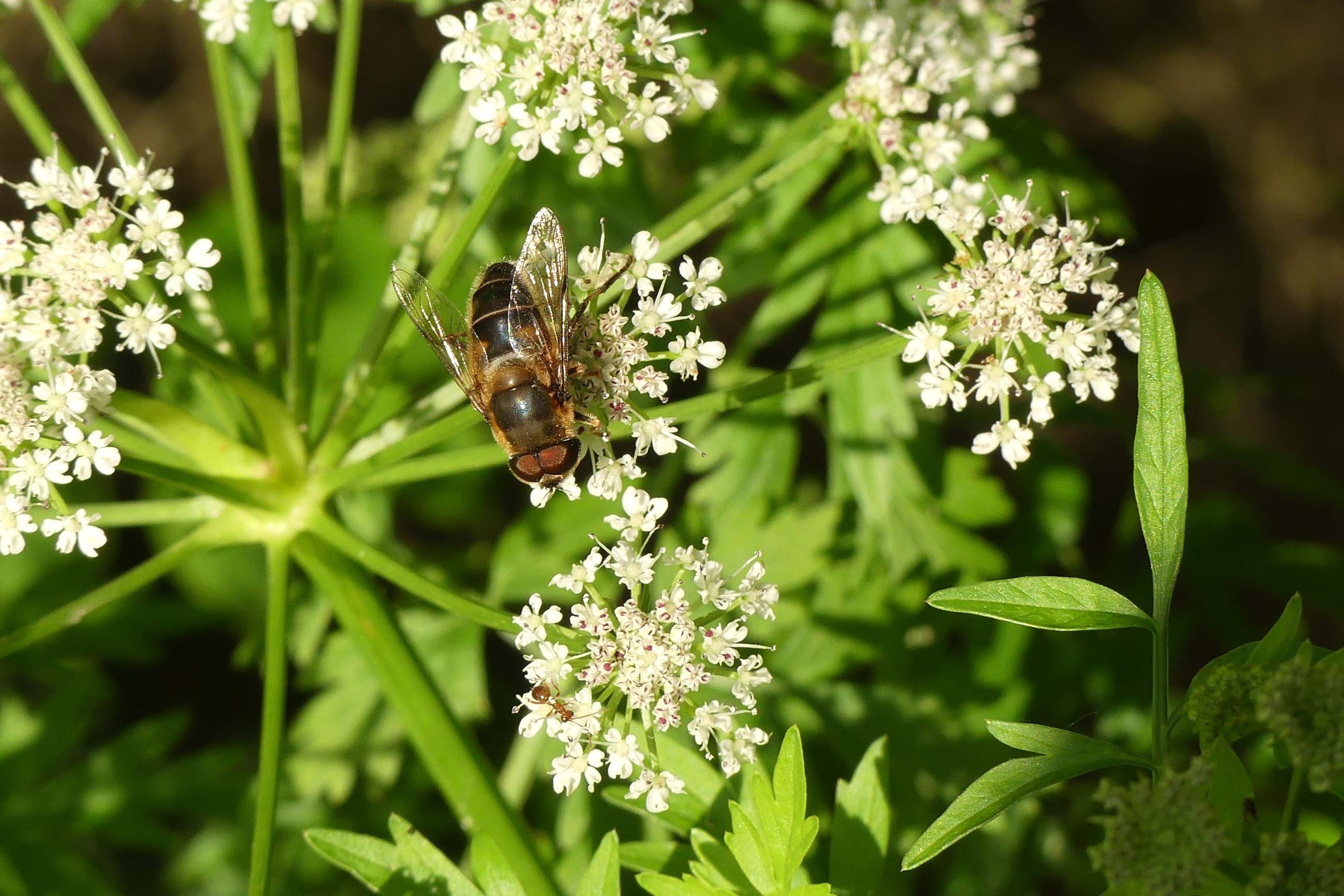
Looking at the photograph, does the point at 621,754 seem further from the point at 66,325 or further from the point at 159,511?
the point at 66,325

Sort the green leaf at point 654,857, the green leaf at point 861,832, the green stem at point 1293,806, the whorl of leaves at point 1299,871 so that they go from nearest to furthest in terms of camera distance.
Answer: the whorl of leaves at point 1299,871 < the green stem at point 1293,806 < the green leaf at point 861,832 < the green leaf at point 654,857

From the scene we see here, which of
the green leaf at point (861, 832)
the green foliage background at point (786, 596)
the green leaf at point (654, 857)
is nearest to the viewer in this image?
the green leaf at point (861, 832)

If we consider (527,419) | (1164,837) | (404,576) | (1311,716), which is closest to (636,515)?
(527,419)

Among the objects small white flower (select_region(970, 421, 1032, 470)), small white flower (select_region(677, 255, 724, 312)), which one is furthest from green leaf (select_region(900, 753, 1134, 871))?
small white flower (select_region(677, 255, 724, 312))

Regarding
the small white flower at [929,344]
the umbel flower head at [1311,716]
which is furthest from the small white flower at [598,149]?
the umbel flower head at [1311,716]

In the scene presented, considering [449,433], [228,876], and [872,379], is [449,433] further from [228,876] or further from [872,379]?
[228,876]

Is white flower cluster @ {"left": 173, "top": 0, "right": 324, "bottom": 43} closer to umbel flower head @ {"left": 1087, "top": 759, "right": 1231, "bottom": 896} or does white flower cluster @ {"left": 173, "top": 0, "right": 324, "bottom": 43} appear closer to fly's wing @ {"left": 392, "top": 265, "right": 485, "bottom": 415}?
fly's wing @ {"left": 392, "top": 265, "right": 485, "bottom": 415}

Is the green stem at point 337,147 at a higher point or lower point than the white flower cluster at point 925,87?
higher

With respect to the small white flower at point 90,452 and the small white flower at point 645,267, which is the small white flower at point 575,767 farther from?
the small white flower at point 90,452
